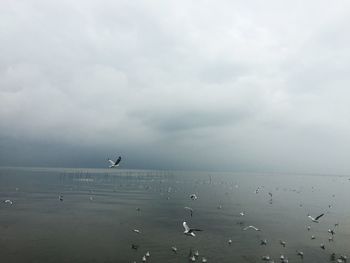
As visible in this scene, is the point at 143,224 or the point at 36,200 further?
the point at 36,200

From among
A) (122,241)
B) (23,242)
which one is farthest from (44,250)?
(122,241)

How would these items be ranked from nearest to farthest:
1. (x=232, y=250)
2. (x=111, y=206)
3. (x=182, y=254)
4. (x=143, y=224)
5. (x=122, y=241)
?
(x=182, y=254)
(x=232, y=250)
(x=122, y=241)
(x=143, y=224)
(x=111, y=206)

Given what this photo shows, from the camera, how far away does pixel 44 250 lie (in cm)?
5444

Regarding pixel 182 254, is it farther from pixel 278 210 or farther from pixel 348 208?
pixel 348 208

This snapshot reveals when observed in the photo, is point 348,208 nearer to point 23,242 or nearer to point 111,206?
point 111,206

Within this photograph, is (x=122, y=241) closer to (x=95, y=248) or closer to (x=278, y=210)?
(x=95, y=248)

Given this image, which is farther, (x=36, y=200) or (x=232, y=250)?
(x=36, y=200)

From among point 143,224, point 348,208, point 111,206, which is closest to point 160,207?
point 111,206

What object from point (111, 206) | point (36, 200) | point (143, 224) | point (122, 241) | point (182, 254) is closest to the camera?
point (182, 254)

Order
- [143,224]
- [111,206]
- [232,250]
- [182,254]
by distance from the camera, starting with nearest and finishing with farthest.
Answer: [182,254] → [232,250] → [143,224] → [111,206]

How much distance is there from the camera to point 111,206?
103 m

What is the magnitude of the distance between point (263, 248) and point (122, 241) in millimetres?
22528

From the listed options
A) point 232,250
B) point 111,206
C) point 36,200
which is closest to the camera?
point 232,250

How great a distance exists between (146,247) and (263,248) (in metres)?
18.4
